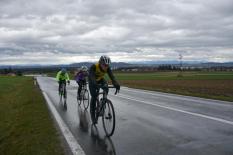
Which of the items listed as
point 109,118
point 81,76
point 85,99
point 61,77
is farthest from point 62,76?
point 109,118

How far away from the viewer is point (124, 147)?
7.00 meters

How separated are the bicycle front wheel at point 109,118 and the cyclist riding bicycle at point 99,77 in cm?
48

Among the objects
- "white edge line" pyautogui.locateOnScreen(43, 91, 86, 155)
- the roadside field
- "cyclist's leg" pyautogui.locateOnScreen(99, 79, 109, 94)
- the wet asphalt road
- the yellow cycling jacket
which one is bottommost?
the roadside field

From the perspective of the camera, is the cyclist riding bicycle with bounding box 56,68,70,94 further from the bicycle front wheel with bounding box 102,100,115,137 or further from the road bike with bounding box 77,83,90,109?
the bicycle front wheel with bounding box 102,100,115,137

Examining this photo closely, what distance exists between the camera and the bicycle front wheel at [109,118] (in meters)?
8.46

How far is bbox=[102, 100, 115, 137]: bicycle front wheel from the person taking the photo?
846cm

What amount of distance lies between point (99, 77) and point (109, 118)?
4.83ft

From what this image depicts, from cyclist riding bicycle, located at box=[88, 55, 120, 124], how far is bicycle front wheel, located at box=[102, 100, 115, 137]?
1.58 feet

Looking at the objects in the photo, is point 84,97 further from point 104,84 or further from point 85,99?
point 104,84

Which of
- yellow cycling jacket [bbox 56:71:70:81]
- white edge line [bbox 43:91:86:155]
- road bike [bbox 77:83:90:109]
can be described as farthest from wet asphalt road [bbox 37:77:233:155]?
yellow cycling jacket [bbox 56:71:70:81]

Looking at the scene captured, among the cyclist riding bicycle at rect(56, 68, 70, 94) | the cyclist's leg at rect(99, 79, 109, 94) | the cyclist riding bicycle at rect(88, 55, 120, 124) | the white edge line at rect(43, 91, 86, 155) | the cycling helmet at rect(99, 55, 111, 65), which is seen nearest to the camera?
the white edge line at rect(43, 91, 86, 155)

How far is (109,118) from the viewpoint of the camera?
28.5 feet

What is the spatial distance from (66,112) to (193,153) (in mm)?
7867

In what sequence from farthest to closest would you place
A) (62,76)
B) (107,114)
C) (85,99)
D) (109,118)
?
(62,76)
(85,99)
(107,114)
(109,118)
